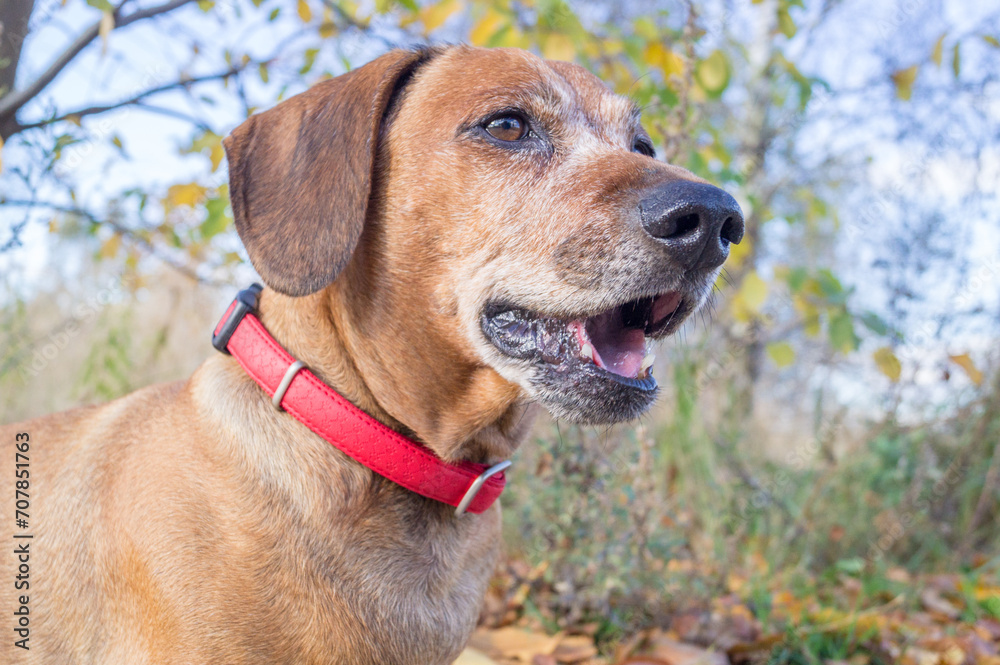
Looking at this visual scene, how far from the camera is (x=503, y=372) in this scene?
6.30ft

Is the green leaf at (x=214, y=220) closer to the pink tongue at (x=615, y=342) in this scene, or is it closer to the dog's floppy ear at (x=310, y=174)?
the dog's floppy ear at (x=310, y=174)

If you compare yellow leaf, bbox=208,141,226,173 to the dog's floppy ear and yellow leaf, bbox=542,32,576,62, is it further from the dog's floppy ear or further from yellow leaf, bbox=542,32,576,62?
yellow leaf, bbox=542,32,576,62

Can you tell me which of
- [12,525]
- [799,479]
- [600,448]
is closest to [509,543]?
[600,448]

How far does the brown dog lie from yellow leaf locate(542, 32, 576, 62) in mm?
945

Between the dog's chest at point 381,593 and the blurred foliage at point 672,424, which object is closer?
the dog's chest at point 381,593

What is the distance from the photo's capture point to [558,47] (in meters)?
3.12

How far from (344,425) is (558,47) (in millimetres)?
2119

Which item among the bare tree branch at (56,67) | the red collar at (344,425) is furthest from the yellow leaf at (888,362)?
the bare tree branch at (56,67)

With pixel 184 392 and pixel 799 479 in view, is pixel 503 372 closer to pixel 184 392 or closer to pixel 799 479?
pixel 184 392

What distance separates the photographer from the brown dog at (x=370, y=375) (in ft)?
5.60

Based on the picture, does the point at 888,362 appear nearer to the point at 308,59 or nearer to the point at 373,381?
the point at 373,381

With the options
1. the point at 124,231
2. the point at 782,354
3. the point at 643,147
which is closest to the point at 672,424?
the point at 782,354

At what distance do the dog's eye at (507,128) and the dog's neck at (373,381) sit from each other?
27.1 inches

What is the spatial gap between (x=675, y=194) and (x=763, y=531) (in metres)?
3.34
